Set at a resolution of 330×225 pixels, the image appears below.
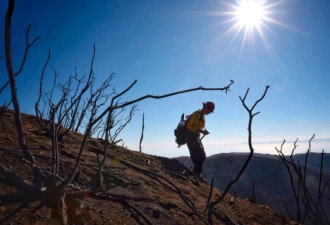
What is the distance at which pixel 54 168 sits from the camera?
2.44 metres

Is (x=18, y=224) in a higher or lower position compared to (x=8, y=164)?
lower

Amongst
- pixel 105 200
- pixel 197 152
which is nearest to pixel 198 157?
pixel 197 152

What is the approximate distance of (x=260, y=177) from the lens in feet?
94.3

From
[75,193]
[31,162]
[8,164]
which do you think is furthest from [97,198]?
[8,164]

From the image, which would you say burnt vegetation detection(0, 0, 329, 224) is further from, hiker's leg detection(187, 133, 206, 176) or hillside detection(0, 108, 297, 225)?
hiker's leg detection(187, 133, 206, 176)

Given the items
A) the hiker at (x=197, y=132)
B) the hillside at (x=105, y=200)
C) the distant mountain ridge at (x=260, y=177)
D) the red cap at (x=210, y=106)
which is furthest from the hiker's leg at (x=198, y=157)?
the distant mountain ridge at (x=260, y=177)

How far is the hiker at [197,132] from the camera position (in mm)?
7520

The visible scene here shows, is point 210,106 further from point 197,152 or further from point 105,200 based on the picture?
point 105,200

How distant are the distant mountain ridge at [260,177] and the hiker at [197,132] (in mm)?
19773

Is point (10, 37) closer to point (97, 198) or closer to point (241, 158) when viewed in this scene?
point (97, 198)

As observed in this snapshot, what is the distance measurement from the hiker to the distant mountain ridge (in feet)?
64.9

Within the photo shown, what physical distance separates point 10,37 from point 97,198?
Answer: 5.84 ft

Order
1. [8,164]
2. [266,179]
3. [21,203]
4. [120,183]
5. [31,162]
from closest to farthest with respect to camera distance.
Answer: [21,203] → [31,162] → [8,164] → [120,183] → [266,179]

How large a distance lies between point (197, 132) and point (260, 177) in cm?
2412
